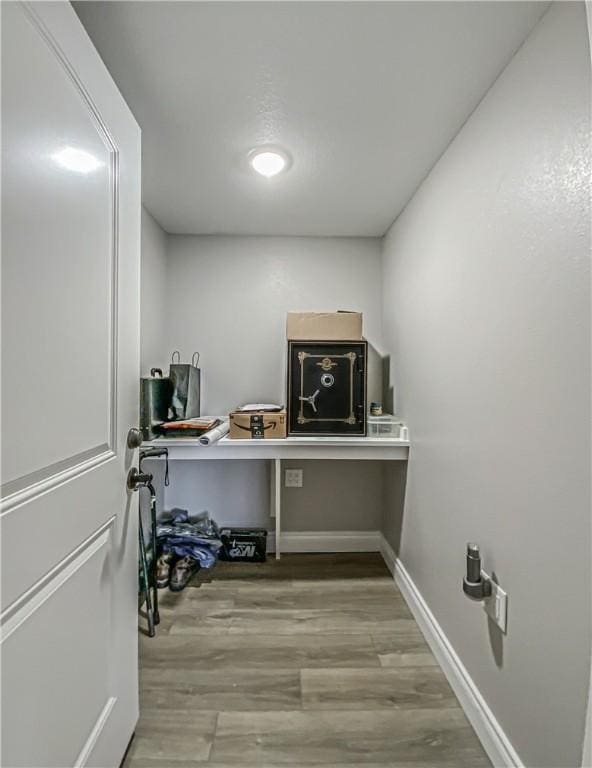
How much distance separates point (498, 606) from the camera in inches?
47.1

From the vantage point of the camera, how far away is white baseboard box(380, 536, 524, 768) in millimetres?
1149

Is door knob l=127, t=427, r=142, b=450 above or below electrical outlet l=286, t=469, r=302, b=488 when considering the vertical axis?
above

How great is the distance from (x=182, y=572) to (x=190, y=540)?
0.20 meters

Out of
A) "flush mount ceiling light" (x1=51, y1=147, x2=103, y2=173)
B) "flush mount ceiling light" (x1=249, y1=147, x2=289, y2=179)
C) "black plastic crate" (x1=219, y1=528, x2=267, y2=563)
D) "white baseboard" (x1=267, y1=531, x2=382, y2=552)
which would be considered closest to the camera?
"flush mount ceiling light" (x1=51, y1=147, x2=103, y2=173)

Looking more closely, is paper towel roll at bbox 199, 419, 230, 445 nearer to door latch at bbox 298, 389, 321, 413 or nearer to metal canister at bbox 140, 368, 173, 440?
metal canister at bbox 140, 368, 173, 440

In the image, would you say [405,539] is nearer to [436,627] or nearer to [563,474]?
[436,627]

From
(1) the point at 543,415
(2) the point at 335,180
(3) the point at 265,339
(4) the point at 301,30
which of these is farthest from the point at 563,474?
(3) the point at 265,339

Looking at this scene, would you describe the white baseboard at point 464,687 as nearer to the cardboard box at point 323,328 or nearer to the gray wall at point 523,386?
the gray wall at point 523,386

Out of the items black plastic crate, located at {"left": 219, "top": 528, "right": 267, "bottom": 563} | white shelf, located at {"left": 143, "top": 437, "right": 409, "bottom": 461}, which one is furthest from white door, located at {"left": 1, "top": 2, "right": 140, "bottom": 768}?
black plastic crate, located at {"left": 219, "top": 528, "right": 267, "bottom": 563}

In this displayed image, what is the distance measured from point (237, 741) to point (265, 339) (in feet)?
6.74

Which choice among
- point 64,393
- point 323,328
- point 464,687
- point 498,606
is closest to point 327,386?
point 323,328

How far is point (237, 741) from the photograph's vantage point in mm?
1248

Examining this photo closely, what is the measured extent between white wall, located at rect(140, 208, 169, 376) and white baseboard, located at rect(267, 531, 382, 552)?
1438 mm

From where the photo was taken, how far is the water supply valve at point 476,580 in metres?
1.24
